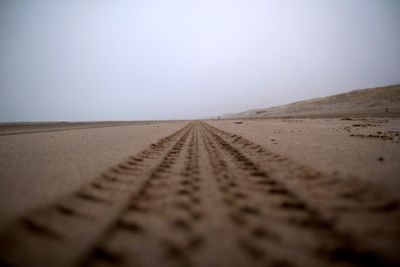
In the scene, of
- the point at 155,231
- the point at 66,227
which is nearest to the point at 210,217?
the point at 155,231

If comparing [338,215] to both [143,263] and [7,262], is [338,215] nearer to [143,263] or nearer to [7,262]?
[143,263]

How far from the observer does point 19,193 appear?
7.23 feet

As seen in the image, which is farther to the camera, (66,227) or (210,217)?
(210,217)

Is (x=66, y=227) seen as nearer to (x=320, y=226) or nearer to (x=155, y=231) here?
(x=155, y=231)

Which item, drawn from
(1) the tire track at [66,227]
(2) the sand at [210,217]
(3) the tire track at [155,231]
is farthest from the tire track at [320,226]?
(1) the tire track at [66,227]

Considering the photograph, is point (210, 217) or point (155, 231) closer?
point (155, 231)

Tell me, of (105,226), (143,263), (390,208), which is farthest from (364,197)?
(105,226)

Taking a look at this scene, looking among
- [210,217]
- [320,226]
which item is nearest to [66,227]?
[210,217]

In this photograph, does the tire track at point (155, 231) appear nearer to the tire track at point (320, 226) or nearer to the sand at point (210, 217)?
the sand at point (210, 217)

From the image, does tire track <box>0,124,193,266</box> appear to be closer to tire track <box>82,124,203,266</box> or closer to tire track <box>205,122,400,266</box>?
tire track <box>82,124,203,266</box>

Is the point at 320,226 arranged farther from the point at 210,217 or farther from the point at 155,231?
the point at 155,231

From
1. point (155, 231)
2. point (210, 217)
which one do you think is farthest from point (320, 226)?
point (155, 231)

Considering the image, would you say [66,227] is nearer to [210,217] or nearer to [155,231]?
[155,231]

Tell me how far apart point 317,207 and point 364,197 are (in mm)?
502
